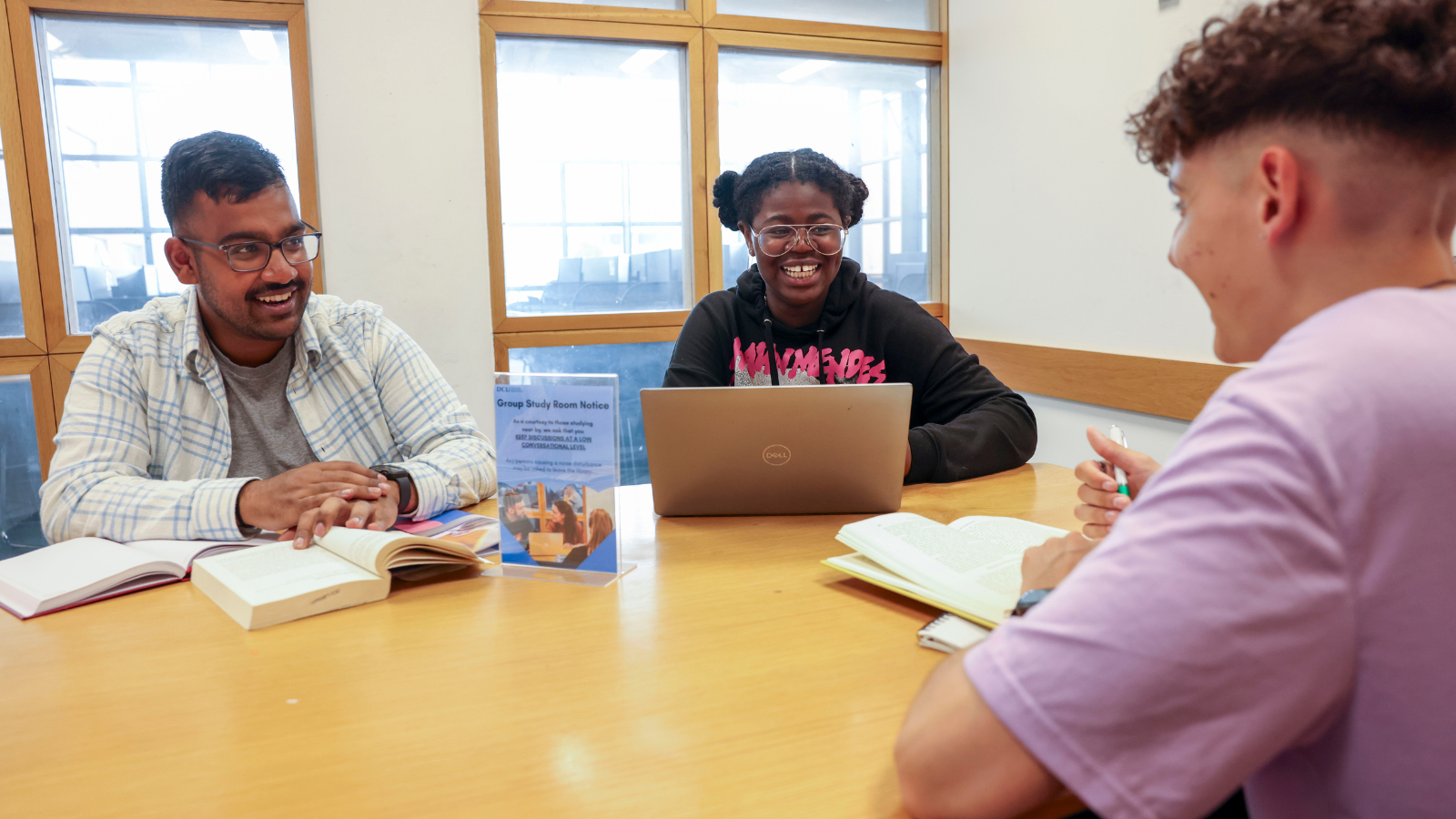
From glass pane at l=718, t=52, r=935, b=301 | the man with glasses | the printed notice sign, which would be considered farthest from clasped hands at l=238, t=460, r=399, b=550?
glass pane at l=718, t=52, r=935, b=301

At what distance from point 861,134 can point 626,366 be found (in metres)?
1.47

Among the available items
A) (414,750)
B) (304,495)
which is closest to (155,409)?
(304,495)

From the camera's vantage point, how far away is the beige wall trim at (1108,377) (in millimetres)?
2676

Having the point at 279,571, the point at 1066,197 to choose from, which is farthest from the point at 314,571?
the point at 1066,197

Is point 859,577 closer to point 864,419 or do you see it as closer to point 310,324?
point 864,419

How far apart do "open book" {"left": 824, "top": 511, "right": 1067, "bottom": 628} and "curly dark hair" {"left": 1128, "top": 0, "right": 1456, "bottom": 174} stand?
539 mm

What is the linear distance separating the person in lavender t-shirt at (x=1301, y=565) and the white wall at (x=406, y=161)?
2.99 meters

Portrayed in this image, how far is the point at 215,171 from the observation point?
1727 millimetres

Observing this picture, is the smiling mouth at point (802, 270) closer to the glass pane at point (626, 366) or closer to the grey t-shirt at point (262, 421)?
the grey t-shirt at point (262, 421)

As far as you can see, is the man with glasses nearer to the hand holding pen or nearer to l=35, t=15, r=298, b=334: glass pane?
the hand holding pen

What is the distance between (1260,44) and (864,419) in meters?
0.80

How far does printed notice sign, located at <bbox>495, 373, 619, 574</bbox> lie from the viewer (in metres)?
1.14

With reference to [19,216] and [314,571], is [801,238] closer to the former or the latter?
[314,571]

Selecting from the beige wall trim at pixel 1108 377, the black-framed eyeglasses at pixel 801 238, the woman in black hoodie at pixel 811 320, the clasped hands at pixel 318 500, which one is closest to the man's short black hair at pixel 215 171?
the clasped hands at pixel 318 500
